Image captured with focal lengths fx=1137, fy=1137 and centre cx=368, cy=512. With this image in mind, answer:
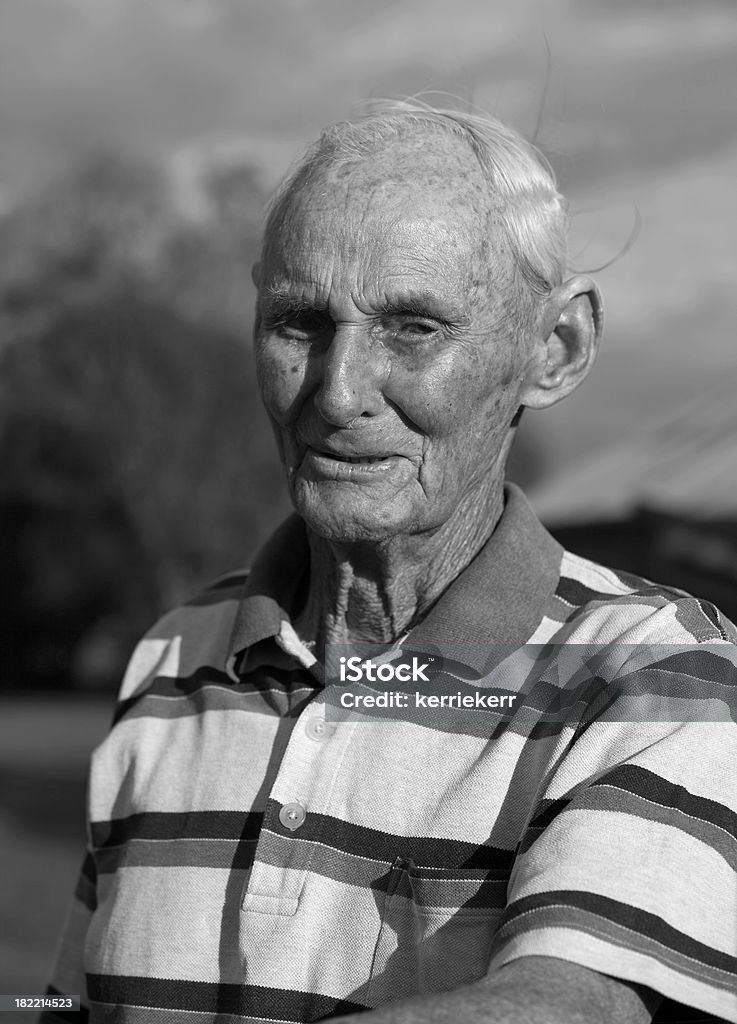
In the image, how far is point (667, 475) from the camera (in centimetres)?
378

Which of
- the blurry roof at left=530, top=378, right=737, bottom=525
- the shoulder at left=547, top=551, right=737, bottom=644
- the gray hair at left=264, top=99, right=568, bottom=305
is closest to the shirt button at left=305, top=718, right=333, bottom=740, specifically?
the shoulder at left=547, top=551, right=737, bottom=644

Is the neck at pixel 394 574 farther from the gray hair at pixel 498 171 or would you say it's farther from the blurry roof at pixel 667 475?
the blurry roof at pixel 667 475

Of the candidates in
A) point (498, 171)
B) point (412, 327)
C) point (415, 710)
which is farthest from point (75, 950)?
point (498, 171)

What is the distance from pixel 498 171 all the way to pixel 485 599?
585 millimetres

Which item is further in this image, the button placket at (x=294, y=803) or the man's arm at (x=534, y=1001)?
the button placket at (x=294, y=803)

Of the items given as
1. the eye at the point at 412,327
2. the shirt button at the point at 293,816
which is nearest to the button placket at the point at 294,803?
the shirt button at the point at 293,816

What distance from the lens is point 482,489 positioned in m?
1.67

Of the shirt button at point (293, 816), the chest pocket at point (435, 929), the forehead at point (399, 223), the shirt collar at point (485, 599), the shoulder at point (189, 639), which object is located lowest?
the chest pocket at point (435, 929)

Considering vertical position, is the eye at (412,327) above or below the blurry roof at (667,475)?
above

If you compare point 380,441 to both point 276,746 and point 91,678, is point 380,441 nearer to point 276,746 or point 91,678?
point 276,746

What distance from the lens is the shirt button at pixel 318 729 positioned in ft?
4.86

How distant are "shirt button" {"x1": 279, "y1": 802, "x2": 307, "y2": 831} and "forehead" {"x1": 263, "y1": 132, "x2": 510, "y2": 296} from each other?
0.67 m

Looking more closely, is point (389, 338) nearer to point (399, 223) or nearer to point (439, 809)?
point (399, 223)

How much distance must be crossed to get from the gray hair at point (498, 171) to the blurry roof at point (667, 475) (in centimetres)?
206
